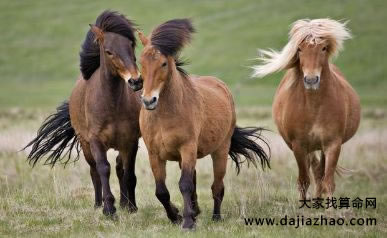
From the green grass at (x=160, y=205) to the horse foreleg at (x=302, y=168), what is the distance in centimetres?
17

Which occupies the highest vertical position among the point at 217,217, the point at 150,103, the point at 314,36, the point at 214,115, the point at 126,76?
the point at 314,36

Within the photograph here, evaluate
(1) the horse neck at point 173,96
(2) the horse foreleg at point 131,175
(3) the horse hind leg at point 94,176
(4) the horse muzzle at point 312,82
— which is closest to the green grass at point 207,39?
(3) the horse hind leg at point 94,176

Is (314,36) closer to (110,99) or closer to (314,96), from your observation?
(314,96)

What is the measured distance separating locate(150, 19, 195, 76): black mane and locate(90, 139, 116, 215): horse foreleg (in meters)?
1.78

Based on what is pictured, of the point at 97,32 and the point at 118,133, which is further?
the point at 118,133

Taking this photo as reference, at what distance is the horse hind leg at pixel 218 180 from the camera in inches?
338

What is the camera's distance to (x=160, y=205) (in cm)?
938

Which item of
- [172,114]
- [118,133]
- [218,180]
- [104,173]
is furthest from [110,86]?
[218,180]

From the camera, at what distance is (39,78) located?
51.1 m

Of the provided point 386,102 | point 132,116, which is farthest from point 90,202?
point 386,102

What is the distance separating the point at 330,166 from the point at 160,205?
8.12 ft

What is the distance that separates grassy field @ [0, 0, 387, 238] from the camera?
26.1ft

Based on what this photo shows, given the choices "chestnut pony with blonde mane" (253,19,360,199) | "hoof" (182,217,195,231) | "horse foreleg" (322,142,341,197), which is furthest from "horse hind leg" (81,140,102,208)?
"horse foreleg" (322,142,341,197)

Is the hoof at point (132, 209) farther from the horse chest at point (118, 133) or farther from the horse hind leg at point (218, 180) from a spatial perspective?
the horse hind leg at point (218, 180)
